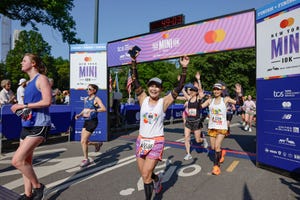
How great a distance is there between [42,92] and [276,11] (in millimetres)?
5047

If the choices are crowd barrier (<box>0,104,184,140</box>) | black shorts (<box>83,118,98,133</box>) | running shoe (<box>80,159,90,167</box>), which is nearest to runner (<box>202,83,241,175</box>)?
black shorts (<box>83,118,98,133</box>)

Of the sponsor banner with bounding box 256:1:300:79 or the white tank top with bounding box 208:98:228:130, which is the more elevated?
the sponsor banner with bounding box 256:1:300:79

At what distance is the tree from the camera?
15605mm

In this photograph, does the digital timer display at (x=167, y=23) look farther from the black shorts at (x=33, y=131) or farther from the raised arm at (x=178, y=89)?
the black shorts at (x=33, y=131)

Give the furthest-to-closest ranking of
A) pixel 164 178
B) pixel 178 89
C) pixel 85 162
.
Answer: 1. pixel 85 162
2. pixel 164 178
3. pixel 178 89

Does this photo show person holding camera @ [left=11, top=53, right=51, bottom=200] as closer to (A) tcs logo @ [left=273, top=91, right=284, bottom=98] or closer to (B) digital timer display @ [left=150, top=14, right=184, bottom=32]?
(A) tcs logo @ [left=273, top=91, right=284, bottom=98]

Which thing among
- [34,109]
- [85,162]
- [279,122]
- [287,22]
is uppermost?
[287,22]

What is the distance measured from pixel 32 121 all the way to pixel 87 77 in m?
6.75

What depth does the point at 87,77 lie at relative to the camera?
10.2 metres

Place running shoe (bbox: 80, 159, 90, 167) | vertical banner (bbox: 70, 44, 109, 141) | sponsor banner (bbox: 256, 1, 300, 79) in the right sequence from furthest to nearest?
1. vertical banner (bbox: 70, 44, 109, 141)
2. running shoe (bbox: 80, 159, 90, 167)
3. sponsor banner (bbox: 256, 1, 300, 79)

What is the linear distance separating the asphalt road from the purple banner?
132 inches

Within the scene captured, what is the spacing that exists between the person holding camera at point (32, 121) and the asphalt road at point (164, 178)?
0.68 m

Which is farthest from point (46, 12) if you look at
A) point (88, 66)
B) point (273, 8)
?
point (273, 8)

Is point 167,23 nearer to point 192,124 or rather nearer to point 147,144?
point 192,124
